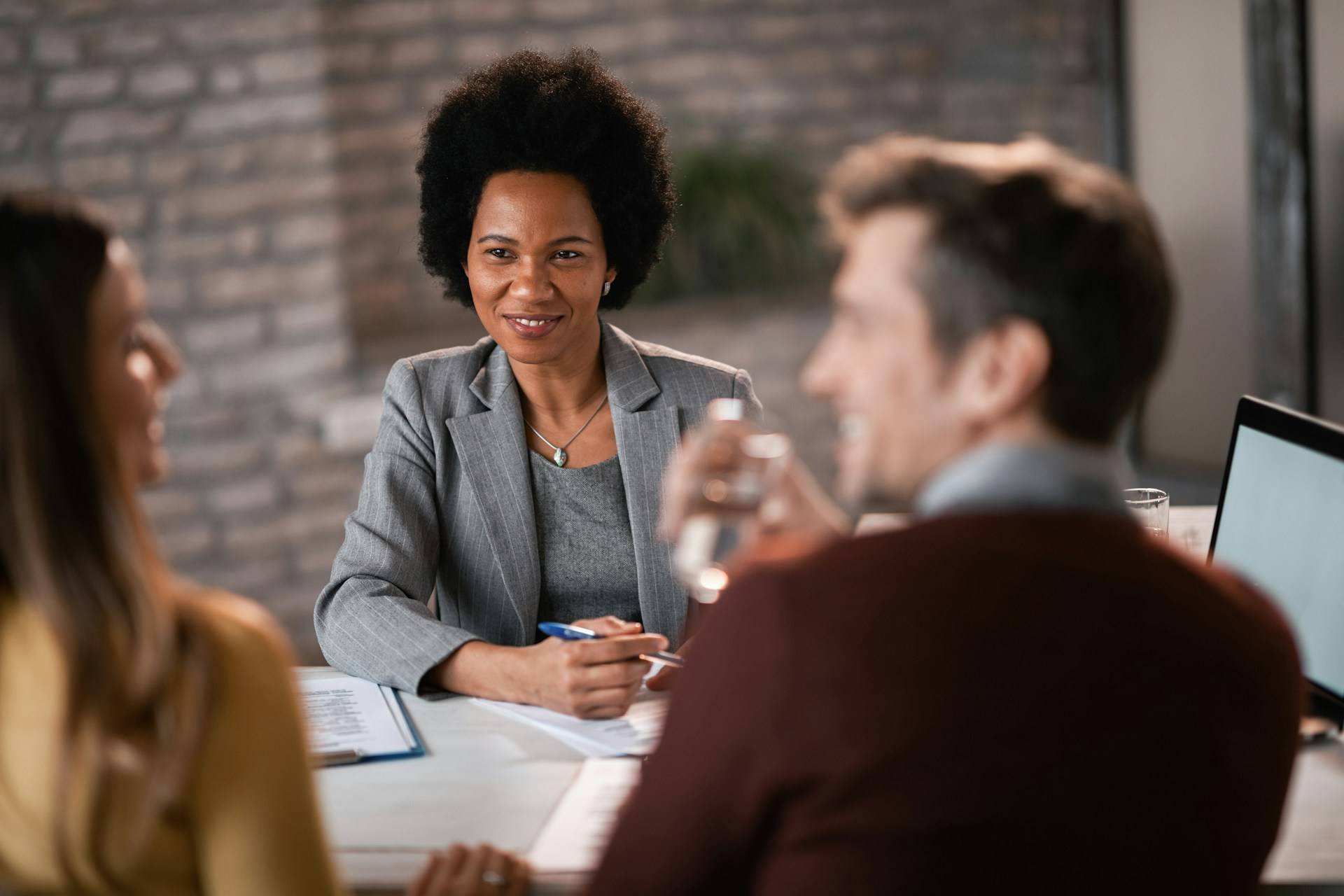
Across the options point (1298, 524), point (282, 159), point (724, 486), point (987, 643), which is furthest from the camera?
Result: point (282, 159)

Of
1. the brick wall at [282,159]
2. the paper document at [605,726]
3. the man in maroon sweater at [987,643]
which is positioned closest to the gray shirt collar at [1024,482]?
the man in maroon sweater at [987,643]

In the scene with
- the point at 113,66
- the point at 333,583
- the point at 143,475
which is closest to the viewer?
the point at 143,475

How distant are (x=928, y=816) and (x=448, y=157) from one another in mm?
1596

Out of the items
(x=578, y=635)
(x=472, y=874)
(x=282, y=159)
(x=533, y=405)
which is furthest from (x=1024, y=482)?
(x=282, y=159)

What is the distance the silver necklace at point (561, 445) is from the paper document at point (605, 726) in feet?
1.71

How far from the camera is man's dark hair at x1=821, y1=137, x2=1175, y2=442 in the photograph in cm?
94

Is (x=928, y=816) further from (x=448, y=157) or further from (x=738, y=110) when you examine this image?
(x=738, y=110)

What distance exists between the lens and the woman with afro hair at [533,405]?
6.44 feet

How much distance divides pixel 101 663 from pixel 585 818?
1.82 feet

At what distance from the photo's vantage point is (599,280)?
209cm

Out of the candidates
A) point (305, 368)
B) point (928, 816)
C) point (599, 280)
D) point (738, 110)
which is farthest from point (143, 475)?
point (738, 110)

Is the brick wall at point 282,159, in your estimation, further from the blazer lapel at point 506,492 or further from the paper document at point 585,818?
the paper document at point 585,818

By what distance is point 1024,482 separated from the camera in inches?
36.4

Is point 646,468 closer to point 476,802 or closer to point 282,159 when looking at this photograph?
point 476,802
